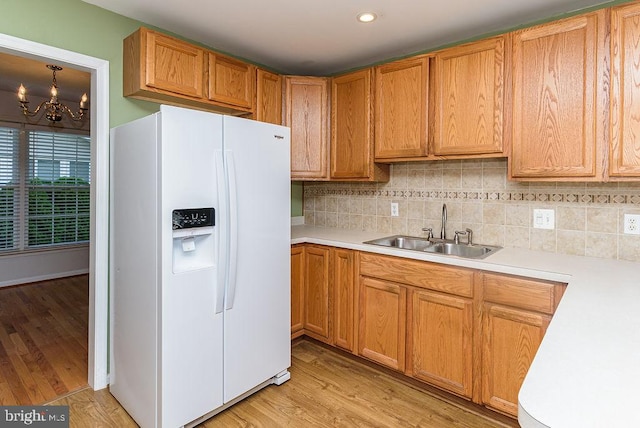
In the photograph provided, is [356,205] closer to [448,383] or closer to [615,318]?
[448,383]

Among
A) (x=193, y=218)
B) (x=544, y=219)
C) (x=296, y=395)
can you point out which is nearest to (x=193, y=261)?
(x=193, y=218)

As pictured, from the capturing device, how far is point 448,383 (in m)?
2.21

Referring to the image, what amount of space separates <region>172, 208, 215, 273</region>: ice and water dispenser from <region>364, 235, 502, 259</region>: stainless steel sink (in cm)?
117

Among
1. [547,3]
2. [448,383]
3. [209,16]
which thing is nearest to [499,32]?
[547,3]

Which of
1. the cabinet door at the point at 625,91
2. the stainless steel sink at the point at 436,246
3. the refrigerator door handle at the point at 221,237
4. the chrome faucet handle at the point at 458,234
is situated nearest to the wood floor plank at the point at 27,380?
the refrigerator door handle at the point at 221,237

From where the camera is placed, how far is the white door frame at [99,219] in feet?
7.45

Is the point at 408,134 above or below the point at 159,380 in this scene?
above

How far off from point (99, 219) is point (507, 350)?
2.47 metres

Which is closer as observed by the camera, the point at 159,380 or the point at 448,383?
the point at 159,380

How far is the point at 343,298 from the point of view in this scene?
2736mm

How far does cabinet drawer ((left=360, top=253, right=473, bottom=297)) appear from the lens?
6.98ft

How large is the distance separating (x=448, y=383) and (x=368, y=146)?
1.72 metres

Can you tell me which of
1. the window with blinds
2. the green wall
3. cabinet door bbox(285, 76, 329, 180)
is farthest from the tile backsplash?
the window with blinds

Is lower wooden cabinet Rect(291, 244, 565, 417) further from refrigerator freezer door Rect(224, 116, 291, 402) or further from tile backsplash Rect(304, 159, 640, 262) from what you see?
tile backsplash Rect(304, 159, 640, 262)
